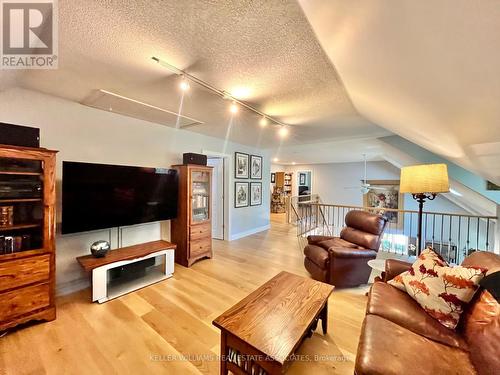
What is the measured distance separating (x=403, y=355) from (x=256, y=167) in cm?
470

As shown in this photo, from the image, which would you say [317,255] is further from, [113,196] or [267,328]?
[113,196]

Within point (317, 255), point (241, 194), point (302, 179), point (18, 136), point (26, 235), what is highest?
point (18, 136)

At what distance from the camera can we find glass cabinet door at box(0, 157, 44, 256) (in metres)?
1.87

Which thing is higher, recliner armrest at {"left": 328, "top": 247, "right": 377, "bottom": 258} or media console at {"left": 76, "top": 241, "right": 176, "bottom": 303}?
recliner armrest at {"left": 328, "top": 247, "right": 377, "bottom": 258}

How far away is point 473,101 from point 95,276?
3521 mm

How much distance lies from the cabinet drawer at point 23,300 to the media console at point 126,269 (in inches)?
13.9

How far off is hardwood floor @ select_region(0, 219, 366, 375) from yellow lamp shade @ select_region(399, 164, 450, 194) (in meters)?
1.39

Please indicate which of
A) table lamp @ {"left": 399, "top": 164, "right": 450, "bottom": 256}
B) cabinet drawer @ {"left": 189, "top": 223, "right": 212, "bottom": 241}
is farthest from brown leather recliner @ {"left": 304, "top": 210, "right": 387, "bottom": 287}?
cabinet drawer @ {"left": 189, "top": 223, "right": 212, "bottom": 241}

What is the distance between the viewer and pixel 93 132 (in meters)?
2.69

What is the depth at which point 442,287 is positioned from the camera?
143cm

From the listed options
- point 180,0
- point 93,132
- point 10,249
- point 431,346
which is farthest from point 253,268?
point 180,0

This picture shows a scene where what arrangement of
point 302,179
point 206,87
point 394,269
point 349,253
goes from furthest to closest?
point 302,179, point 349,253, point 206,87, point 394,269

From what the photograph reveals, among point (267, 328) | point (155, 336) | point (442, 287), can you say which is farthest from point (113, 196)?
point (442, 287)

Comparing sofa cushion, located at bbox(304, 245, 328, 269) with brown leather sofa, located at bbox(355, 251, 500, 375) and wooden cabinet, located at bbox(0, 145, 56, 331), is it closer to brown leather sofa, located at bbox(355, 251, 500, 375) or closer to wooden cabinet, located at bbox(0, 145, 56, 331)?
brown leather sofa, located at bbox(355, 251, 500, 375)
